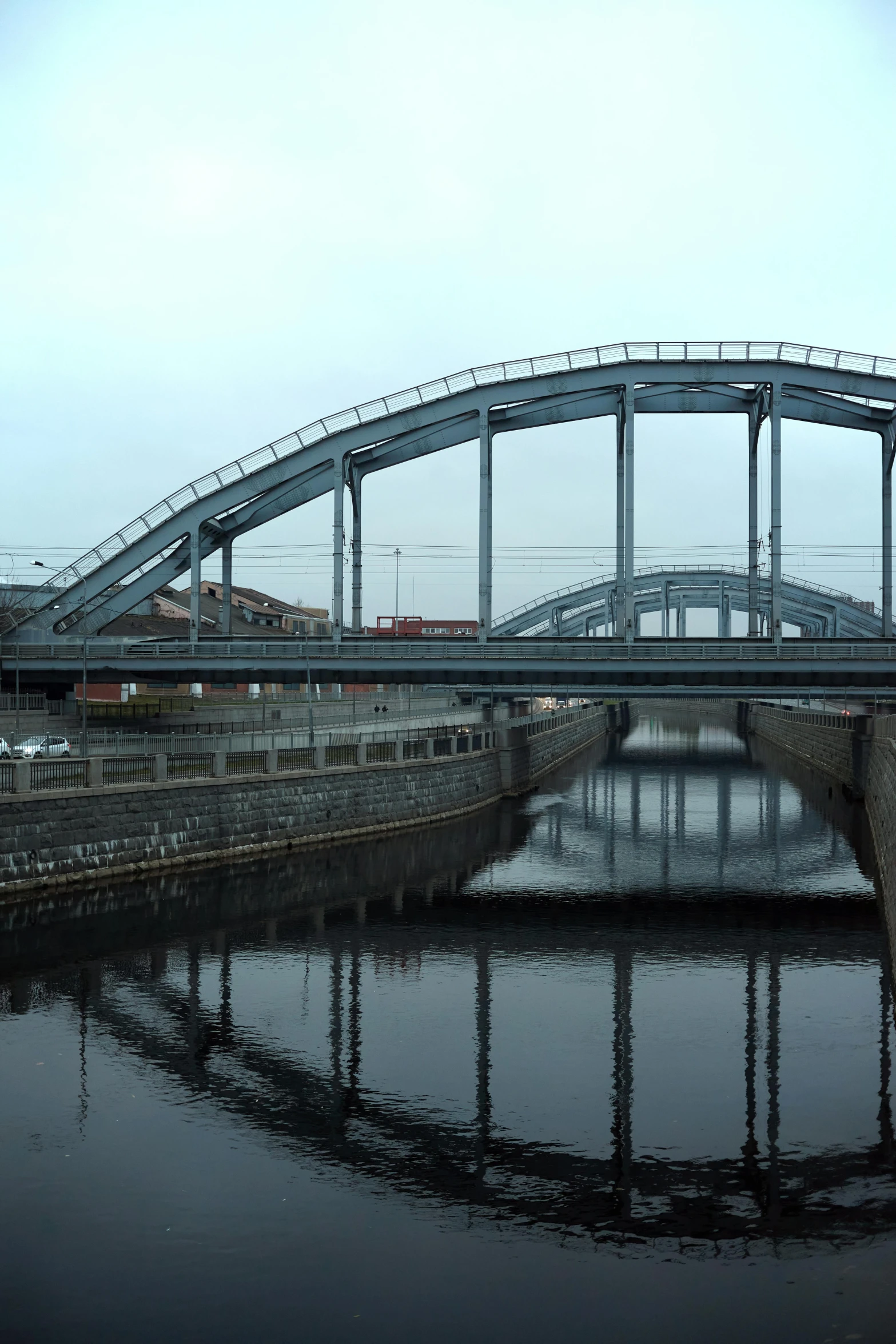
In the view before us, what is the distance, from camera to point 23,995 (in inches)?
883

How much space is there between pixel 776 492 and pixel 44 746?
125 feet

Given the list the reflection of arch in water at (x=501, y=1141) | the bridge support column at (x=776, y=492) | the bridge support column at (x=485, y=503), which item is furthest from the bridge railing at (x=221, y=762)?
the bridge support column at (x=776, y=492)

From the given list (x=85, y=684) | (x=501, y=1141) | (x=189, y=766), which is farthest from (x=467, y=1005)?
(x=85, y=684)

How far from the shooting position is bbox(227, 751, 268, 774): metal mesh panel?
39344 mm

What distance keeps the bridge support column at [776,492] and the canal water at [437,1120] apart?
25.6m

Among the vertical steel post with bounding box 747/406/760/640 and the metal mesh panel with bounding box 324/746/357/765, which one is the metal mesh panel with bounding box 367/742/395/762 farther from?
the vertical steel post with bounding box 747/406/760/640

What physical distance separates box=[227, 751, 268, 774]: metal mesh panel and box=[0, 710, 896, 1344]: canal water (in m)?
6.32

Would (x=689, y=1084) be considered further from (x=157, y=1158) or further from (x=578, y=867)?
(x=578, y=867)

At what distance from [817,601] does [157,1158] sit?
10140 cm

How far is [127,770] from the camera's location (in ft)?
114

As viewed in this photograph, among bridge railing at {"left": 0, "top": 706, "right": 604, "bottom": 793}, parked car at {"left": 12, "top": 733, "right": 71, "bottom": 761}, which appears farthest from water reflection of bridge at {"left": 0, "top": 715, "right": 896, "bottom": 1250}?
parked car at {"left": 12, "top": 733, "right": 71, "bottom": 761}

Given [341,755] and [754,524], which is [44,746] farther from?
[754,524]

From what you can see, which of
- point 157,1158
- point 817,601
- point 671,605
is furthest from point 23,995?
point 671,605

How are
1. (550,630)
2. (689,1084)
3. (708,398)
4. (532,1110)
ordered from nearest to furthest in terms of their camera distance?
(532,1110), (689,1084), (708,398), (550,630)
